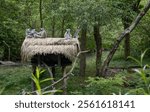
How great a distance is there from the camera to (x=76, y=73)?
52.5 ft

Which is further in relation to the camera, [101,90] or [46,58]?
[46,58]

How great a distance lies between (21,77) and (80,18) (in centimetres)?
397

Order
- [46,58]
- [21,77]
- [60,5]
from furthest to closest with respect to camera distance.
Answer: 1. [21,77]
2. [60,5]
3. [46,58]

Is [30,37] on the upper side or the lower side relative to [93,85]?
upper

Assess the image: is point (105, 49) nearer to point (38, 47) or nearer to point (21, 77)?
point (21, 77)

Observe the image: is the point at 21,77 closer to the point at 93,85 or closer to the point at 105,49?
the point at 93,85

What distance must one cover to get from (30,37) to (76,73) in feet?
15.7

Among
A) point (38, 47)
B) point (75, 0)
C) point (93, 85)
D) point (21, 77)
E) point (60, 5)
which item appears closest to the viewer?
point (93, 85)


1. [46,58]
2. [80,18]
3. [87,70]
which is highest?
[80,18]

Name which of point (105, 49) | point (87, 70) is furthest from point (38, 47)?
point (105, 49)

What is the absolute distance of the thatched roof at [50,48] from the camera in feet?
35.9

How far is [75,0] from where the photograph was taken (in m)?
13.1

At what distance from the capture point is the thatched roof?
10930 mm

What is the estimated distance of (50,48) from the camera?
1103 cm
